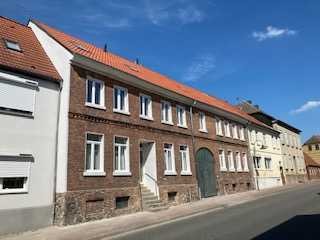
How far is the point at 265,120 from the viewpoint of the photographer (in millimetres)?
42781

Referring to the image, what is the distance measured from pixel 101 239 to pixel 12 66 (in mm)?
7445

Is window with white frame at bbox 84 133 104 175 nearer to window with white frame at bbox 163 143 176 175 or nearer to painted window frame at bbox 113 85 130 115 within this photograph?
painted window frame at bbox 113 85 130 115

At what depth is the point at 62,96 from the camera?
14805 mm

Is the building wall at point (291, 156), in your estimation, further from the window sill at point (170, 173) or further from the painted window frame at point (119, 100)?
the painted window frame at point (119, 100)

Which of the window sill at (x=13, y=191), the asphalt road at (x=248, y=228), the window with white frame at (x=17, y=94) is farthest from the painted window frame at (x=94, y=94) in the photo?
the asphalt road at (x=248, y=228)

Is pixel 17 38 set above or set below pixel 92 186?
above

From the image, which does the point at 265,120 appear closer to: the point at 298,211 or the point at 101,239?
the point at 298,211

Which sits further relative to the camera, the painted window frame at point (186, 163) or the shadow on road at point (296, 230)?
the painted window frame at point (186, 163)

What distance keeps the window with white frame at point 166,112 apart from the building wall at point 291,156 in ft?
85.9

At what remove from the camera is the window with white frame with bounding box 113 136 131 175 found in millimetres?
16672

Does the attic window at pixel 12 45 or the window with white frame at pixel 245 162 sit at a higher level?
the attic window at pixel 12 45

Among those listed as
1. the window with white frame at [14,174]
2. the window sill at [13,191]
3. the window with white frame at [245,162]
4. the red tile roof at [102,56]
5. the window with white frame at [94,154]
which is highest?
the red tile roof at [102,56]

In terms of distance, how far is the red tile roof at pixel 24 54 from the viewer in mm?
13430

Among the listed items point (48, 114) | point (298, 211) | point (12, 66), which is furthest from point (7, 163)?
point (298, 211)
